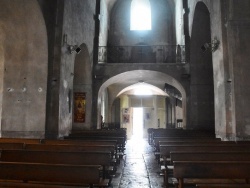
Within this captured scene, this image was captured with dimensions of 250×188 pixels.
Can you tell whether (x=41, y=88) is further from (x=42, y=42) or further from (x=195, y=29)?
(x=195, y=29)

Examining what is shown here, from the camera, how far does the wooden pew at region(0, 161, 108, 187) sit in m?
2.95

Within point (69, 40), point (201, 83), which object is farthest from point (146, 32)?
point (69, 40)

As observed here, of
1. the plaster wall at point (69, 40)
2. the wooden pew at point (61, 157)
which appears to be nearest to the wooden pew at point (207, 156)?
the wooden pew at point (61, 157)

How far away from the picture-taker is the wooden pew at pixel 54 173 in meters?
2.95

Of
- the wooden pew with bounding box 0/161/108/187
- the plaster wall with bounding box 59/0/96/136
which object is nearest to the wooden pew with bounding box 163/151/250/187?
the wooden pew with bounding box 0/161/108/187

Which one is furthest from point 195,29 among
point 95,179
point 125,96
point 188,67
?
point 125,96

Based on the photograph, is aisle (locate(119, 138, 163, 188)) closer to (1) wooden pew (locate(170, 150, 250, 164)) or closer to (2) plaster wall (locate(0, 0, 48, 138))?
(1) wooden pew (locate(170, 150, 250, 164))

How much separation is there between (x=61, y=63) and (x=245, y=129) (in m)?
6.07

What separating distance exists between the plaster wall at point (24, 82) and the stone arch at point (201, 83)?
8.31 meters

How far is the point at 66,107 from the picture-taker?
32.0ft

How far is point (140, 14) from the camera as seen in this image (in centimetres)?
2130

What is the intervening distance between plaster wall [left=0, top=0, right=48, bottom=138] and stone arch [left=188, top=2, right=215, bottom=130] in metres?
8.31

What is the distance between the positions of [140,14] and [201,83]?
920 cm

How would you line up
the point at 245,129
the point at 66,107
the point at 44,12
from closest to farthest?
1. the point at 245,129
2. the point at 44,12
3. the point at 66,107
